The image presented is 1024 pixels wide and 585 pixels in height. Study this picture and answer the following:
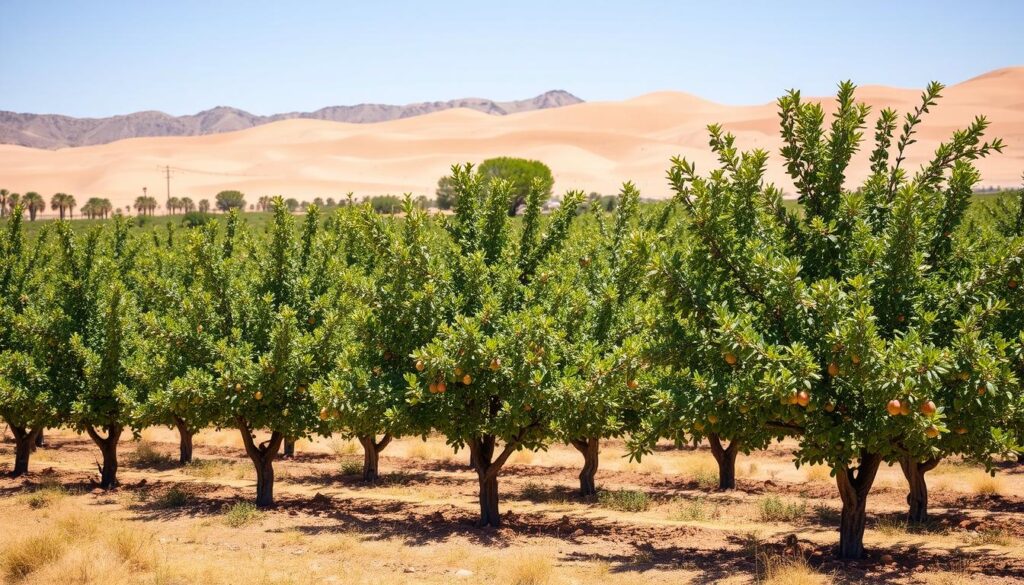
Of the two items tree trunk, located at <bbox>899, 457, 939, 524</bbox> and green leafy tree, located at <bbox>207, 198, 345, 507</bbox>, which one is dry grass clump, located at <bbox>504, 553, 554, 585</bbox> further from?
tree trunk, located at <bbox>899, 457, 939, 524</bbox>

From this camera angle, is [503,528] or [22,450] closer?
[503,528]

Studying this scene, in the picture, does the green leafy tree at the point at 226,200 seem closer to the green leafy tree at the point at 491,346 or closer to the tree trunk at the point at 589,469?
the tree trunk at the point at 589,469

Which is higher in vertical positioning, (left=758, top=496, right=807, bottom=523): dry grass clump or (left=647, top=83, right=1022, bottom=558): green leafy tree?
(left=647, top=83, right=1022, bottom=558): green leafy tree

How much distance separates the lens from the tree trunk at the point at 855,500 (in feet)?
41.6

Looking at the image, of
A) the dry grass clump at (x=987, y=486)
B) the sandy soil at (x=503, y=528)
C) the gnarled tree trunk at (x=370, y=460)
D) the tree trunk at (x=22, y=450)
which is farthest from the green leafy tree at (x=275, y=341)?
the dry grass clump at (x=987, y=486)

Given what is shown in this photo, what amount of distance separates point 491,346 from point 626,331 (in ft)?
11.3

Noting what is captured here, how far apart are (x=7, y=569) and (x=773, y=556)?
11650 mm

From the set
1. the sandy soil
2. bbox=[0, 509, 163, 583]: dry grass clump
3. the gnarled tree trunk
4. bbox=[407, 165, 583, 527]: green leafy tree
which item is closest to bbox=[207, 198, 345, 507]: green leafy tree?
the sandy soil

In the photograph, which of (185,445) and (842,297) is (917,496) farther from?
(185,445)

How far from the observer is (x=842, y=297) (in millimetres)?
10312

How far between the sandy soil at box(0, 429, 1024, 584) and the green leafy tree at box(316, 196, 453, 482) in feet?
8.11

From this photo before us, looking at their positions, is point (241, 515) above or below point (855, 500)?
below

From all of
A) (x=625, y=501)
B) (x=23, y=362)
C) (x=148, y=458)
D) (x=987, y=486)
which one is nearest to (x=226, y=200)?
(x=148, y=458)

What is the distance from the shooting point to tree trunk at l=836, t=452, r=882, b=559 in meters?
12.7
